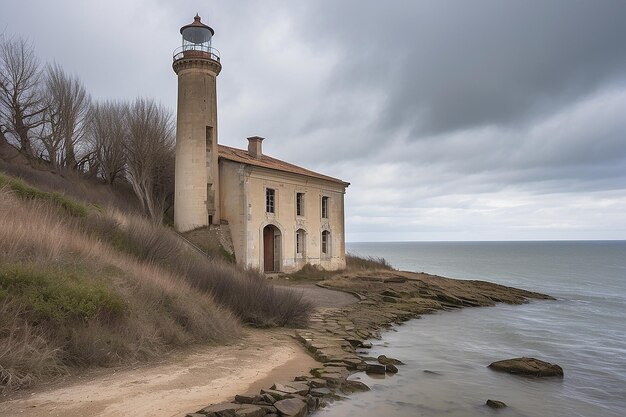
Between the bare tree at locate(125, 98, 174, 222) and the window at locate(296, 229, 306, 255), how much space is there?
745 centimetres

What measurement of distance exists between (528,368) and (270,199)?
16951 millimetres

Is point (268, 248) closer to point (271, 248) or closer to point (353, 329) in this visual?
point (271, 248)

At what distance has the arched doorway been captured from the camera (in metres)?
24.8

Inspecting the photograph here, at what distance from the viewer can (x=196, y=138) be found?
22.8 metres

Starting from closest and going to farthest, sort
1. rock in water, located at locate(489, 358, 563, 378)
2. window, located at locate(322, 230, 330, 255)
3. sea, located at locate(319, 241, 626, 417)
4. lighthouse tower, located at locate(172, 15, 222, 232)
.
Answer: sea, located at locate(319, 241, 626, 417) → rock in water, located at locate(489, 358, 563, 378) → lighthouse tower, located at locate(172, 15, 222, 232) → window, located at locate(322, 230, 330, 255)

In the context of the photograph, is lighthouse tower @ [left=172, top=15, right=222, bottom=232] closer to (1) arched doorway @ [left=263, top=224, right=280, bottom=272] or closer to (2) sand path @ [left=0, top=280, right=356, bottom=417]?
(1) arched doorway @ [left=263, top=224, right=280, bottom=272]

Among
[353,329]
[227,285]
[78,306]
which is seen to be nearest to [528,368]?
[353,329]

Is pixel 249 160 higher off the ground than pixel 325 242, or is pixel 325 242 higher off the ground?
pixel 249 160

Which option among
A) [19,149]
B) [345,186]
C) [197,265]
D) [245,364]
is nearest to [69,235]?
[197,265]

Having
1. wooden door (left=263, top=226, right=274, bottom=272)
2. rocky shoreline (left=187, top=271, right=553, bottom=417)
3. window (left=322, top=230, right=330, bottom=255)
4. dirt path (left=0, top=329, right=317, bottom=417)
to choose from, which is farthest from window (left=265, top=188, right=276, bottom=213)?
dirt path (left=0, top=329, right=317, bottom=417)

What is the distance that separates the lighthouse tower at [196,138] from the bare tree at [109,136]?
7.45 m

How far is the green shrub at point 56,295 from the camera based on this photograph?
695 cm

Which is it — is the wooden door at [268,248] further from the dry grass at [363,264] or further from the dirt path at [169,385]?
the dirt path at [169,385]

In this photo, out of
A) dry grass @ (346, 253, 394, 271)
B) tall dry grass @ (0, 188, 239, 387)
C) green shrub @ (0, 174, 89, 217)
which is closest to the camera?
tall dry grass @ (0, 188, 239, 387)
